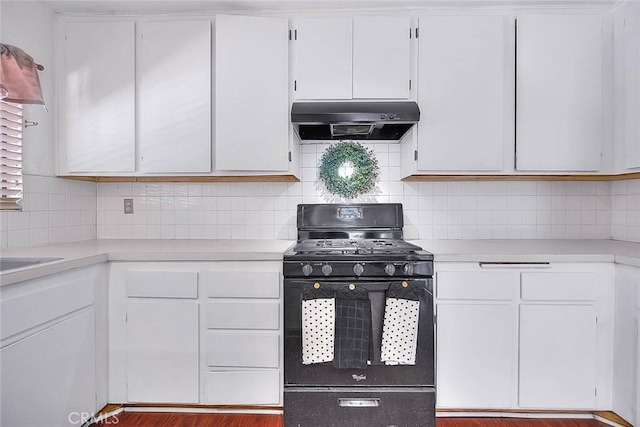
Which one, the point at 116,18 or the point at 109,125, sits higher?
the point at 116,18

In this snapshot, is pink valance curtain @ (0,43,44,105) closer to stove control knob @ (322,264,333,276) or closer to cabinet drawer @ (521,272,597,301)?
stove control knob @ (322,264,333,276)

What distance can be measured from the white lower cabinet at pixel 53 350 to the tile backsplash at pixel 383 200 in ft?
2.51

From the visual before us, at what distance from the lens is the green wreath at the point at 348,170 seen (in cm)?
255

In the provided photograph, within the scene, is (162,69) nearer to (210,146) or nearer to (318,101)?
(210,146)

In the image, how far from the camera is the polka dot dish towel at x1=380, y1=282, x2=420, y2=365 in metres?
1.88

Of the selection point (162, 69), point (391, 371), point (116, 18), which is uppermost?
point (116, 18)

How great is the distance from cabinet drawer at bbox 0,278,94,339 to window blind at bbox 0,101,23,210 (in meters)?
0.66

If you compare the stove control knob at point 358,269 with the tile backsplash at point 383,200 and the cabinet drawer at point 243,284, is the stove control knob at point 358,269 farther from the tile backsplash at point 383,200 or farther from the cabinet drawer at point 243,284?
the tile backsplash at point 383,200

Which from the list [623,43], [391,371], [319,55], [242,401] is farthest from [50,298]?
[623,43]

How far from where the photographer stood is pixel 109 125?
2.29 m

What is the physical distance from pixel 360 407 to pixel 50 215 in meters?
2.11

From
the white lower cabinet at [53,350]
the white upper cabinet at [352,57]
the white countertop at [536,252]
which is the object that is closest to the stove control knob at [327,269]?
the white countertop at [536,252]

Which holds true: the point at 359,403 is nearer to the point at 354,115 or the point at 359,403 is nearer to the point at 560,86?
the point at 354,115

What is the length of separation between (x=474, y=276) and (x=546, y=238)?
39.1 inches
